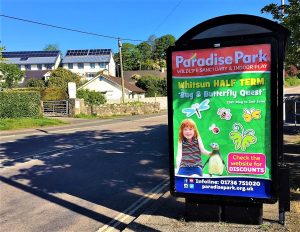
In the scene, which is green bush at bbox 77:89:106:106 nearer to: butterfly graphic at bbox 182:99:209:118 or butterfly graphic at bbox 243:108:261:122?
butterfly graphic at bbox 182:99:209:118

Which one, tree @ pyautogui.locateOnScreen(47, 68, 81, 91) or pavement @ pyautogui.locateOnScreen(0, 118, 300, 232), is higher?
tree @ pyautogui.locateOnScreen(47, 68, 81, 91)

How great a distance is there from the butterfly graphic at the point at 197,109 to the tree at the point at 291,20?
16.1 ft

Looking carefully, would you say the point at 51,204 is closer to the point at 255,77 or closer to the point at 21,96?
the point at 255,77

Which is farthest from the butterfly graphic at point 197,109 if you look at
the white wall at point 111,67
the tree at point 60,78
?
the white wall at point 111,67

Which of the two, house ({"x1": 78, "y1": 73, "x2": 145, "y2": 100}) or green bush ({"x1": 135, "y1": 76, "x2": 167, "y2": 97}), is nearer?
house ({"x1": 78, "y1": 73, "x2": 145, "y2": 100})

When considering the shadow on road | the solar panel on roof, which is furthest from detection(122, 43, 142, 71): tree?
the shadow on road

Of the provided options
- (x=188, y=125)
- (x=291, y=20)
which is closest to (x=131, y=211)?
(x=188, y=125)

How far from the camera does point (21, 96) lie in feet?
99.2

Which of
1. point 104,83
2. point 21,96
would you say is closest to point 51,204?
point 21,96

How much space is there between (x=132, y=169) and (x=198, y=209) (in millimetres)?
5248

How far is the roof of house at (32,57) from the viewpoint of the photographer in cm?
12225

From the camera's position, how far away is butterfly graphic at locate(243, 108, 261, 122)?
5.17 metres

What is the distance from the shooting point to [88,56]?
4616 inches

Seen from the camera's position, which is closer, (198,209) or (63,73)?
→ (198,209)
